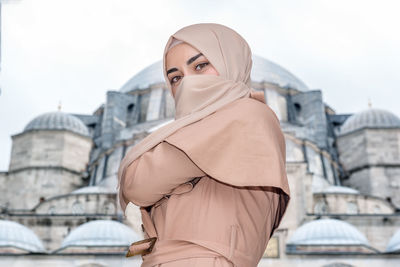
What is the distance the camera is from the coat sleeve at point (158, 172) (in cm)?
253

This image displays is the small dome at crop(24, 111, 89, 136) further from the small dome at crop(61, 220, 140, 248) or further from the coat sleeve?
the coat sleeve

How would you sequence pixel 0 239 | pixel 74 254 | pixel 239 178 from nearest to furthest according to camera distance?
1. pixel 239 178
2. pixel 74 254
3. pixel 0 239

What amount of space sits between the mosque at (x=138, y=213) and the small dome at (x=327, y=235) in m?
0.04

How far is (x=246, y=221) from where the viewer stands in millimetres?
2611

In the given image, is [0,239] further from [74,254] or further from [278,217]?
[278,217]

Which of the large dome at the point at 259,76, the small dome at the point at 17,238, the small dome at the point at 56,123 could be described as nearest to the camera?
the small dome at the point at 17,238

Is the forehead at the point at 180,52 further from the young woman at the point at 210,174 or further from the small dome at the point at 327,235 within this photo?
the small dome at the point at 327,235

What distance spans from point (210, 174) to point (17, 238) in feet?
73.0

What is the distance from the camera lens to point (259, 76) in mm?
40312

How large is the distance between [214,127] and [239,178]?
24cm

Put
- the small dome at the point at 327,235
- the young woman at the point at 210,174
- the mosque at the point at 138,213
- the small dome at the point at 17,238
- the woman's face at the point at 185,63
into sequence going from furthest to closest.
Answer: the small dome at the point at 17,238 → the small dome at the point at 327,235 → the mosque at the point at 138,213 → the woman's face at the point at 185,63 → the young woman at the point at 210,174

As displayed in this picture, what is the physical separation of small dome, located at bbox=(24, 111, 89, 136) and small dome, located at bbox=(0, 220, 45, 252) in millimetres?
12856

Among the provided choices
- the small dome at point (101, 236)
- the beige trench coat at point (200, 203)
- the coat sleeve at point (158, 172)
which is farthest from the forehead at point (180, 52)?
the small dome at point (101, 236)

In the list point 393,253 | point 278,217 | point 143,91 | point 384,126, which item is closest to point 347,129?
point 384,126
